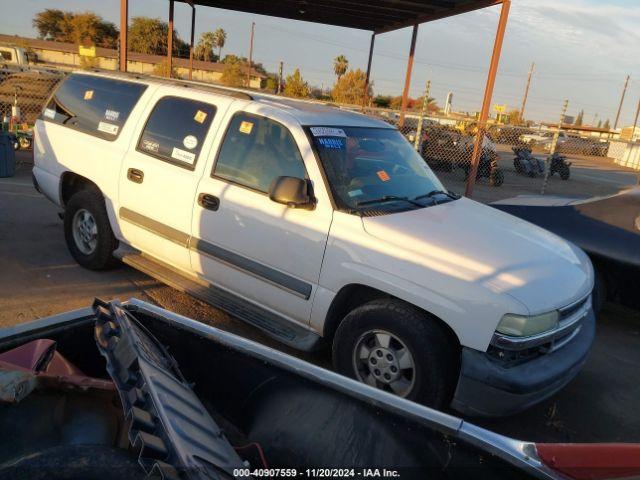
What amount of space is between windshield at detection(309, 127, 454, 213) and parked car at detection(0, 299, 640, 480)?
165cm

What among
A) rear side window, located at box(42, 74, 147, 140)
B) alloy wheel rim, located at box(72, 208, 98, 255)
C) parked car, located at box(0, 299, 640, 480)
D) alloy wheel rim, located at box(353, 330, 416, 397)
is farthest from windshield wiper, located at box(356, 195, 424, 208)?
Answer: alloy wheel rim, located at box(72, 208, 98, 255)

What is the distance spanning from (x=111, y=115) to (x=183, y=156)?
1.18 metres

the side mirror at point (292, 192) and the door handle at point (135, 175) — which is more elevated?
the side mirror at point (292, 192)

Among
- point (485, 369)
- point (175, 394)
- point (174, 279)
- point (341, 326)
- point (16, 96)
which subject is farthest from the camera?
point (16, 96)

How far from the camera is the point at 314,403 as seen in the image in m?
1.96

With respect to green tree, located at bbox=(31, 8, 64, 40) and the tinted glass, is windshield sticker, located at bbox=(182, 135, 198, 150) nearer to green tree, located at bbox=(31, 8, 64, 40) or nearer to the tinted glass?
the tinted glass

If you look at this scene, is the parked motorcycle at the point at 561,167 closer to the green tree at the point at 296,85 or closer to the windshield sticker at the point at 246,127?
the windshield sticker at the point at 246,127

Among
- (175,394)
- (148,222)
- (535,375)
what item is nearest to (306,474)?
(175,394)

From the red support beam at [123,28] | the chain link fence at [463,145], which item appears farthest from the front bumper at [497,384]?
the red support beam at [123,28]

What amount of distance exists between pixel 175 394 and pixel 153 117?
3504 millimetres

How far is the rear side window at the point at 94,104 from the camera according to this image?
4.80m

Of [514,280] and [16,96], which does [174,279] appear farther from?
[16,96]

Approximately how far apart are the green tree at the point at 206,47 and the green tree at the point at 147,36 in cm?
982

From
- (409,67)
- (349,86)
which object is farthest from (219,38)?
(409,67)
